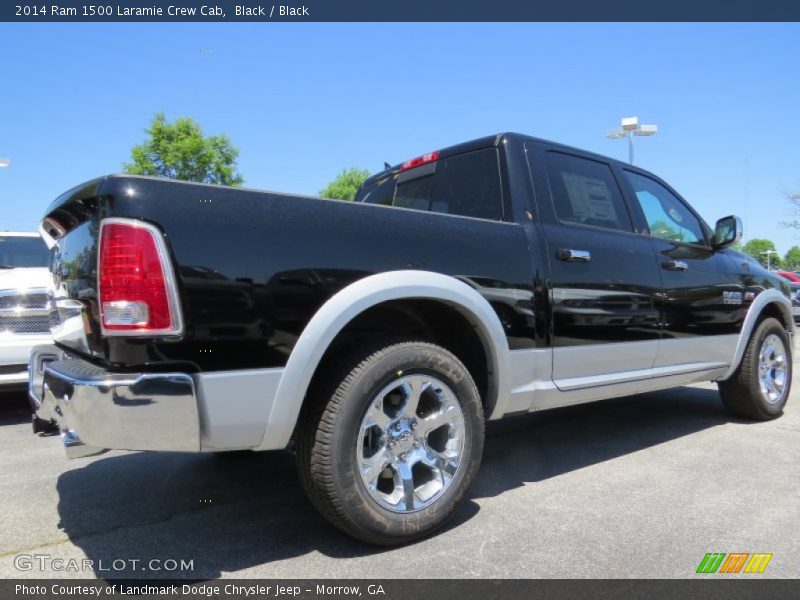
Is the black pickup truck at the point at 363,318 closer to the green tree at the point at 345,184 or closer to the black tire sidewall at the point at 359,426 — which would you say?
the black tire sidewall at the point at 359,426

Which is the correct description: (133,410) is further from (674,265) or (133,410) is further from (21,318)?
(21,318)

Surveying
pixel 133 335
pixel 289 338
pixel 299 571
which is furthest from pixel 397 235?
pixel 299 571

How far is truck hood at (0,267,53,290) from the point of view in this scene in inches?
189

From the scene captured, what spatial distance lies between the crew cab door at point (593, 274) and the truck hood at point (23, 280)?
4064 mm

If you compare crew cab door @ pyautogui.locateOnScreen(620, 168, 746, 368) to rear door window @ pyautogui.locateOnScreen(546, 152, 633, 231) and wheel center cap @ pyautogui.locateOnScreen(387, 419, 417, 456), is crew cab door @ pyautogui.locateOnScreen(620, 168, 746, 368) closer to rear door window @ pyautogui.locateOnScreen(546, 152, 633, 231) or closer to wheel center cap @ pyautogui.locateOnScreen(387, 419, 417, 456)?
rear door window @ pyautogui.locateOnScreen(546, 152, 633, 231)

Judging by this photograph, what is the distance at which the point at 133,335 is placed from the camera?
197cm

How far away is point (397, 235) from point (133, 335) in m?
1.14

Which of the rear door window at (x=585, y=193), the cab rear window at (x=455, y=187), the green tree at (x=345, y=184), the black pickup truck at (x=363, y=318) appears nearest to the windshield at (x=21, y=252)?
the black pickup truck at (x=363, y=318)

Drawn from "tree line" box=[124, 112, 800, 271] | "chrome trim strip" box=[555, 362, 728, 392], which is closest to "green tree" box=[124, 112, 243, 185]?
"tree line" box=[124, 112, 800, 271]

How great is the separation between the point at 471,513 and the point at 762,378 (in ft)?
10.6

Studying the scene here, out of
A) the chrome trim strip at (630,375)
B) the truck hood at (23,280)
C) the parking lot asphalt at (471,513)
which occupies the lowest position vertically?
the parking lot asphalt at (471,513)

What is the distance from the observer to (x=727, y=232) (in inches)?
172

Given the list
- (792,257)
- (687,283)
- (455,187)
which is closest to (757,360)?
(687,283)

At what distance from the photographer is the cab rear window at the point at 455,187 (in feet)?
10.8
